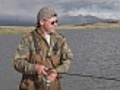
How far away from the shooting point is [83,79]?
91.4 ft

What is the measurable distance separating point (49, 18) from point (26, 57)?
56 centimetres

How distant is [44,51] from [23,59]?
11.1 inches

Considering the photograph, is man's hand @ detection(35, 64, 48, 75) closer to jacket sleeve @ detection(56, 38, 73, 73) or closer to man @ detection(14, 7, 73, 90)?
man @ detection(14, 7, 73, 90)

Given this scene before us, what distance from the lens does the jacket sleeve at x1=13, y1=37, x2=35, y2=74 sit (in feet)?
16.7

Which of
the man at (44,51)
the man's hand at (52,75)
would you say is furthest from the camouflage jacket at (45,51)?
the man's hand at (52,75)

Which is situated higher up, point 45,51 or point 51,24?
point 51,24

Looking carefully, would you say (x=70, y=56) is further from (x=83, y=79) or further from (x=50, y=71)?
(x=83, y=79)


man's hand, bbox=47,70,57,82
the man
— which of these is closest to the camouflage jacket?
the man

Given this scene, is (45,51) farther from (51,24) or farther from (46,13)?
(46,13)

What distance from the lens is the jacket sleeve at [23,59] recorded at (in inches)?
200

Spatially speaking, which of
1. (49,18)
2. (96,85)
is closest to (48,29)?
(49,18)

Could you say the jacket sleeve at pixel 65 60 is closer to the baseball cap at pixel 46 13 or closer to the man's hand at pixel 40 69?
the man's hand at pixel 40 69

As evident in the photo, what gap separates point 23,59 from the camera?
5.14 m

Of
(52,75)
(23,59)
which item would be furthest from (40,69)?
(23,59)
